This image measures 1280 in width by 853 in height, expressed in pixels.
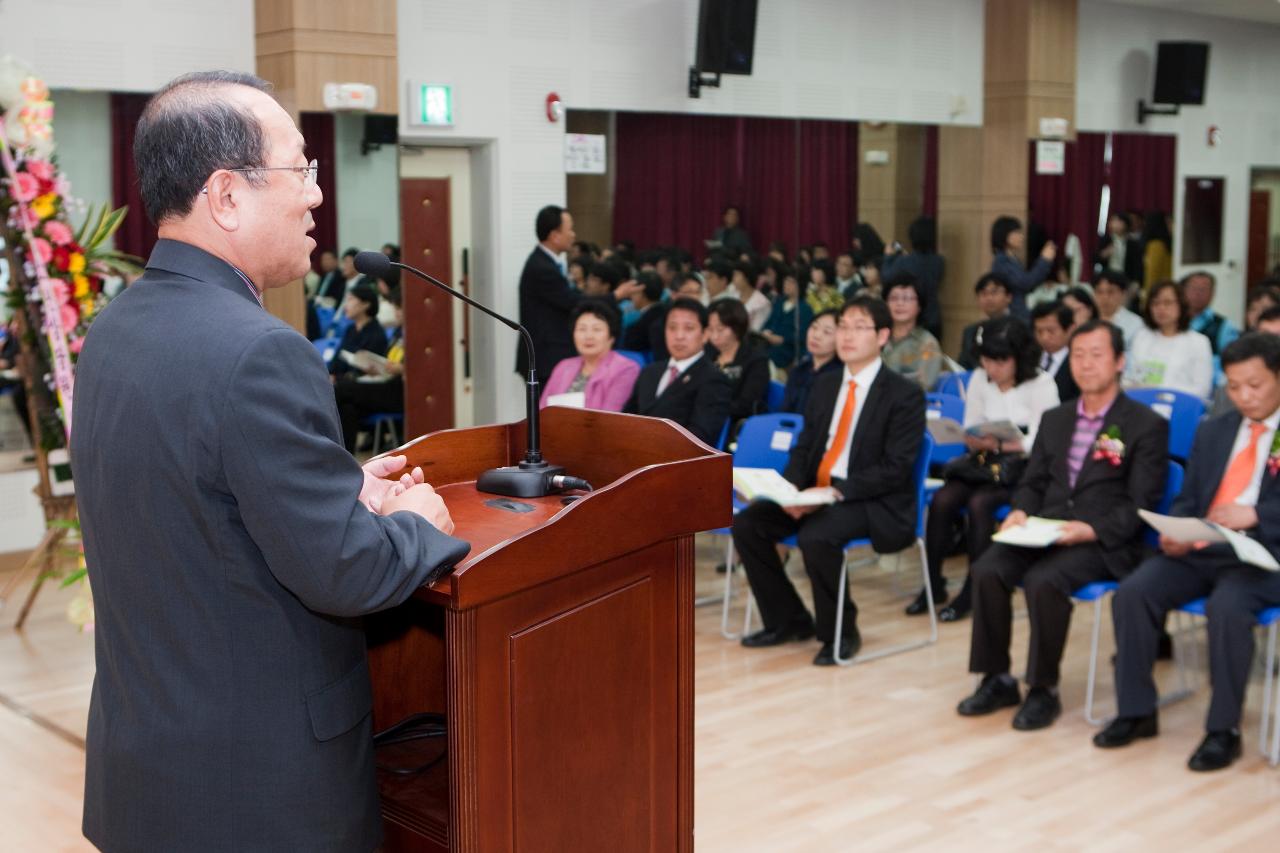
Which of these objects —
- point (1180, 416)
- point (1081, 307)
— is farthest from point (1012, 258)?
point (1180, 416)

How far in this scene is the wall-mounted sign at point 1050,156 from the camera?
31.7 feet

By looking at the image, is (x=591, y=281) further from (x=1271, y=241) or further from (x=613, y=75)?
(x=1271, y=241)

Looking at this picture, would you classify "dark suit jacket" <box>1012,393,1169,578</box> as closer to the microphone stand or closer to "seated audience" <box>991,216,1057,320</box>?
the microphone stand

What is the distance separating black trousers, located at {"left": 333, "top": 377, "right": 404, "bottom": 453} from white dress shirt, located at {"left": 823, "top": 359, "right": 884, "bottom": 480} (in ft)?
8.96

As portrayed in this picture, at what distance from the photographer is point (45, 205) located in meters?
4.33

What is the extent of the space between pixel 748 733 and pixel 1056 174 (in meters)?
6.93

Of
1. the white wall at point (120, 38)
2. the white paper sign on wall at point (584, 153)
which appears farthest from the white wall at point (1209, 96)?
the white wall at point (120, 38)

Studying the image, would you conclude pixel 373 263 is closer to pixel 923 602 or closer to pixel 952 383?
pixel 923 602

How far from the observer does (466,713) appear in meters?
1.54

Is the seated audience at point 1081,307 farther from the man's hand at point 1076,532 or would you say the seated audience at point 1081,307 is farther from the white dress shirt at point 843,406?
the man's hand at point 1076,532

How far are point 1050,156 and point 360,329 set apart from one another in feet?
17.5

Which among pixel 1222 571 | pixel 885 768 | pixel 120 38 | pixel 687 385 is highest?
pixel 120 38

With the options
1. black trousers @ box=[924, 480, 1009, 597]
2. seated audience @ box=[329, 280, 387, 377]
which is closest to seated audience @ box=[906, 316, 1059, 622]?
black trousers @ box=[924, 480, 1009, 597]

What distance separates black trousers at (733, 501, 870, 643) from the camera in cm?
484
